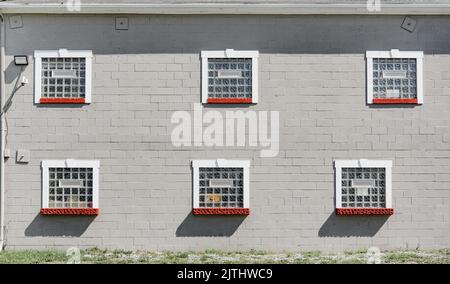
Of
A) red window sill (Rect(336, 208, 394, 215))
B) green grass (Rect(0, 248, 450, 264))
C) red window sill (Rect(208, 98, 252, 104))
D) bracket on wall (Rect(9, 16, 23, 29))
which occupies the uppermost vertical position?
bracket on wall (Rect(9, 16, 23, 29))

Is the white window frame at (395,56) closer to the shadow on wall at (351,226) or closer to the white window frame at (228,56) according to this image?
the white window frame at (228,56)

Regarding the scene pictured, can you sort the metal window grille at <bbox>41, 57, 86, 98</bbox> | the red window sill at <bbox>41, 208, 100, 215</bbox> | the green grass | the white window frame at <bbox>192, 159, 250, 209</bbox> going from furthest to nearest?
the metal window grille at <bbox>41, 57, 86, 98</bbox> < the white window frame at <bbox>192, 159, 250, 209</bbox> < the red window sill at <bbox>41, 208, 100, 215</bbox> < the green grass

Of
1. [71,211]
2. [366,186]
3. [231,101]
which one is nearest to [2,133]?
[71,211]

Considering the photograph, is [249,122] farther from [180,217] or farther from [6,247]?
[6,247]

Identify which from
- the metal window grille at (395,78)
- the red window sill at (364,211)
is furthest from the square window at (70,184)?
the metal window grille at (395,78)

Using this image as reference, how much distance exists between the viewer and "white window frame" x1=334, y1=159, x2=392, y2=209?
16.1 metres

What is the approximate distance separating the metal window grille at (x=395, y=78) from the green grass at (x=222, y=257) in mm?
3225

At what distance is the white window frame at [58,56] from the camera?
16.1 meters

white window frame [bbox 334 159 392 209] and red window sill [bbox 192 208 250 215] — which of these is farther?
white window frame [bbox 334 159 392 209]

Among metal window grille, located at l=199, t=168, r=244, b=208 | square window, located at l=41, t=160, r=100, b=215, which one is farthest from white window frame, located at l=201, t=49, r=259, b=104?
square window, located at l=41, t=160, r=100, b=215

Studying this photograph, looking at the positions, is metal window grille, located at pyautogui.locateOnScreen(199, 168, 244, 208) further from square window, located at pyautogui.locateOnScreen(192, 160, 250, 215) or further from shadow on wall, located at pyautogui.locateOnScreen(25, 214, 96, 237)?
shadow on wall, located at pyautogui.locateOnScreen(25, 214, 96, 237)

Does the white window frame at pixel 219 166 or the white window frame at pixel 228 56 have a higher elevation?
the white window frame at pixel 228 56

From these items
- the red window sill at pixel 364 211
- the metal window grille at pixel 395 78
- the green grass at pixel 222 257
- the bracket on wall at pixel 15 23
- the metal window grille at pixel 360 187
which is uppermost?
the bracket on wall at pixel 15 23

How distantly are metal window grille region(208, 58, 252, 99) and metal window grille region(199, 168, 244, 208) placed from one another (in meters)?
1.55
